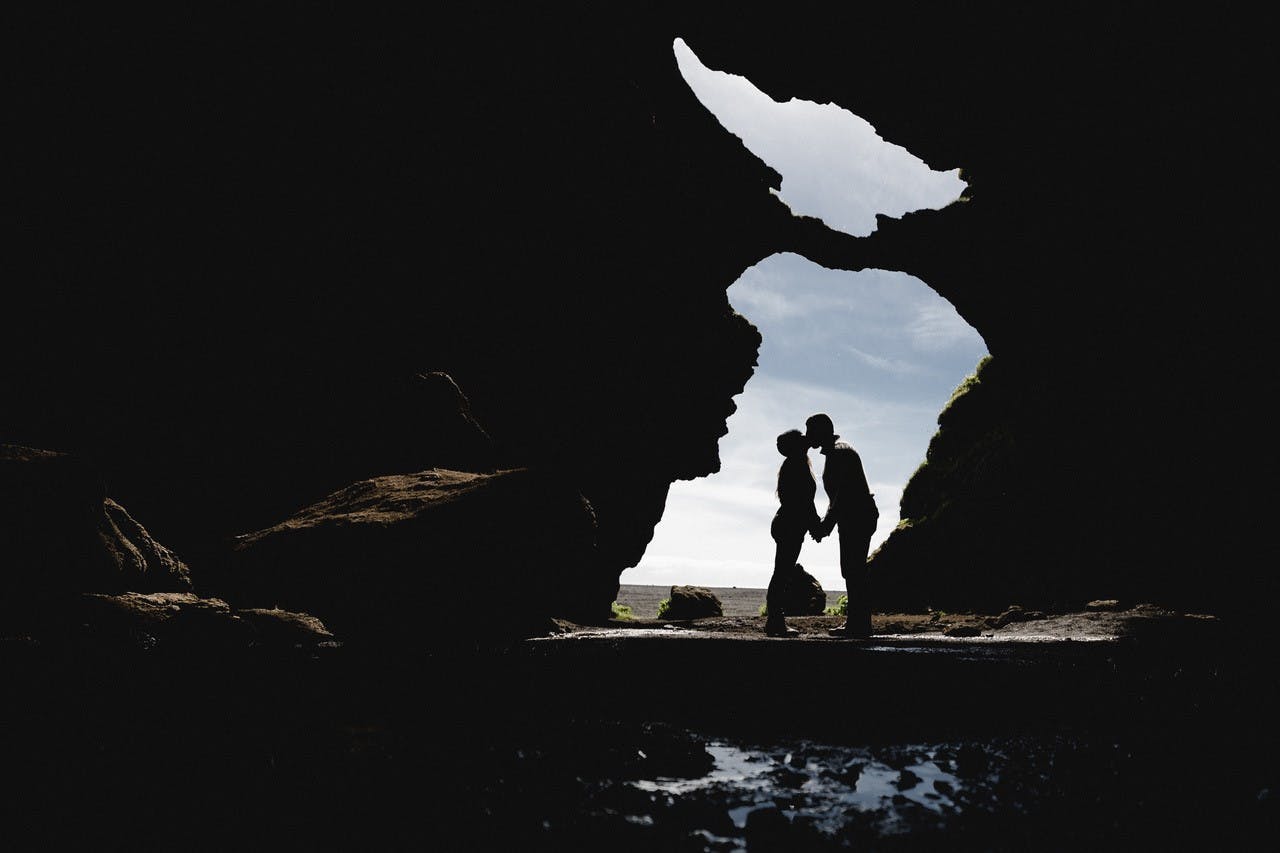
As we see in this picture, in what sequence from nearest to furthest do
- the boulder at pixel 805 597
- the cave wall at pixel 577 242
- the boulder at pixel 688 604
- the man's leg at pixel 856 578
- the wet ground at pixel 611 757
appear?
1. the wet ground at pixel 611 757
2. the man's leg at pixel 856 578
3. the cave wall at pixel 577 242
4. the boulder at pixel 688 604
5. the boulder at pixel 805 597

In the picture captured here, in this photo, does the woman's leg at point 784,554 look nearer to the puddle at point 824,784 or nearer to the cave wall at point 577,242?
the cave wall at point 577,242

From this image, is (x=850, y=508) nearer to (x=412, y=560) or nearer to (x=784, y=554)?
(x=784, y=554)

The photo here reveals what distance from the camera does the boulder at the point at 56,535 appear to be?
17.6ft

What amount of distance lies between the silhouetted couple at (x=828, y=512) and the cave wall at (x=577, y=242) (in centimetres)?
541

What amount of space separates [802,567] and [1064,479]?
9254mm

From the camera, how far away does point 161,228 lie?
1261cm

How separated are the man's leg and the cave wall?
248 inches

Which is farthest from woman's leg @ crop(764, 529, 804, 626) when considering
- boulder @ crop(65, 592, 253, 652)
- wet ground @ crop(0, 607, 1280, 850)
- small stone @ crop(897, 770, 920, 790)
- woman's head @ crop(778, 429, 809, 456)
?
small stone @ crop(897, 770, 920, 790)

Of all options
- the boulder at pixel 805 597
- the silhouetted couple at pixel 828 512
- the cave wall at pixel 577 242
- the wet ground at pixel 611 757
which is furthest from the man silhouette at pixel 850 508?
the boulder at pixel 805 597

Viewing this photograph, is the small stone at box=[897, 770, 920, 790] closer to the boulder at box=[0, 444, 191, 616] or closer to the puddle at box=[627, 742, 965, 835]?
the puddle at box=[627, 742, 965, 835]

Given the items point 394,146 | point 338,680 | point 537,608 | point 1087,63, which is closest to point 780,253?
point 1087,63

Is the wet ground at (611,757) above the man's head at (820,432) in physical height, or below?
below

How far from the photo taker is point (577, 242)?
19328 mm

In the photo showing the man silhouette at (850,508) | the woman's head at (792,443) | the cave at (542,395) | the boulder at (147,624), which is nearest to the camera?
the cave at (542,395)
